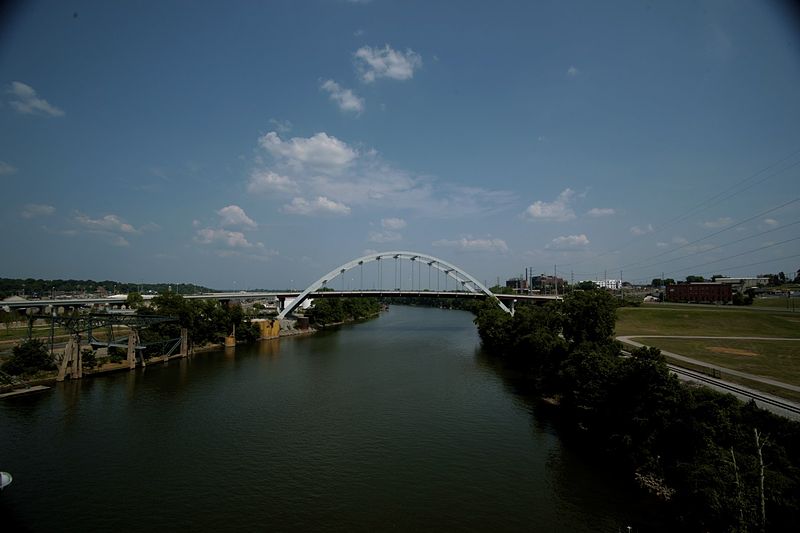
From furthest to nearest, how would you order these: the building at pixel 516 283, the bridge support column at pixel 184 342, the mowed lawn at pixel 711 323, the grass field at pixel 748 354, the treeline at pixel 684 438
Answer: the building at pixel 516 283, the bridge support column at pixel 184 342, the mowed lawn at pixel 711 323, the grass field at pixel 748 354, the treeline at pixel 684 438

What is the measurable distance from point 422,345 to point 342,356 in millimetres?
8925

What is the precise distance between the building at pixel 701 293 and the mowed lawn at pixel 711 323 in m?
23.8

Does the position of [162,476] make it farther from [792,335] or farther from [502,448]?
[792,335]

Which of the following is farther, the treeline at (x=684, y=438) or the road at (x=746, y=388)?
the road at (x=746, y=388)

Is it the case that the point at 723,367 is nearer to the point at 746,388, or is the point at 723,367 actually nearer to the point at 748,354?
the point at 746,388

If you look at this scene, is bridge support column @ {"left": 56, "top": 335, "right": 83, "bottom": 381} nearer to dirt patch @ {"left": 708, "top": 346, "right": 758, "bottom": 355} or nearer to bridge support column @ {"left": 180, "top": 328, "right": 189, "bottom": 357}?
bridge support column @ {"left": 180, "top": 328, "right": 189, "bottom": 357}

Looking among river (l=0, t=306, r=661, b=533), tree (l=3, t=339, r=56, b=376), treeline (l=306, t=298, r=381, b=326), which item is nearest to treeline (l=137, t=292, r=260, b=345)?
tree (l=3, t=339, r=56, b=376)

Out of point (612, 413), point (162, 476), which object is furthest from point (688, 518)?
point (162, 476)

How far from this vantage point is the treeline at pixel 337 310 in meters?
60.2

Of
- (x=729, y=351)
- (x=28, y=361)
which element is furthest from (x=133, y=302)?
(x=729, y=351)

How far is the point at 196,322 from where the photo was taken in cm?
3697

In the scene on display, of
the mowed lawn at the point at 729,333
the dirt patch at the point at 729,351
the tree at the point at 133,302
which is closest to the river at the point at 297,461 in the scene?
the mowed lawn at the point at 729,333

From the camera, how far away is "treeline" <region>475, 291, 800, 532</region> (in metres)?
8.65

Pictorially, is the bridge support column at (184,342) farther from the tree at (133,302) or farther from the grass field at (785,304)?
the grass field at (785,304)
